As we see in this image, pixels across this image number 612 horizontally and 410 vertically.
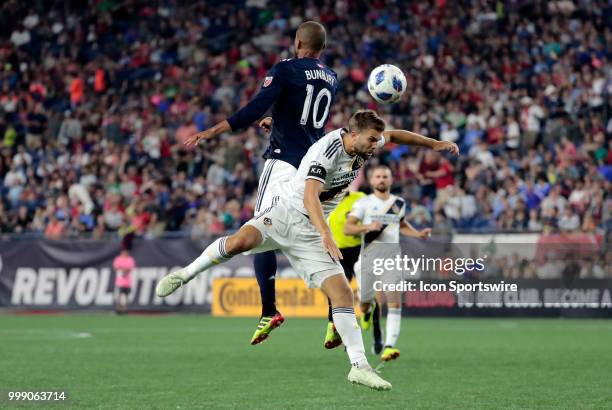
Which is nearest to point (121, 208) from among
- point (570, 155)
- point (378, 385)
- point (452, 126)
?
point (452, 126)

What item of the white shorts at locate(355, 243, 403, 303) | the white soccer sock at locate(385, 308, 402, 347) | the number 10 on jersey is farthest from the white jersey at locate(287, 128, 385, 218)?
A: the white shorts at locate(355, 243, 403, 303)

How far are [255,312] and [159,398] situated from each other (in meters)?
13.8

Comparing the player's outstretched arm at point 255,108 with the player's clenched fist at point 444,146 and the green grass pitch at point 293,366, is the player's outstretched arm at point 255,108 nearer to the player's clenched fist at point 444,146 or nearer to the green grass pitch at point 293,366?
the player's clenched fist at point 444,146

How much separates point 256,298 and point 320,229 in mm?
15040

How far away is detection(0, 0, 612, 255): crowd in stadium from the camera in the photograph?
936 inches

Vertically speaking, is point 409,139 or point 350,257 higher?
point 409,139

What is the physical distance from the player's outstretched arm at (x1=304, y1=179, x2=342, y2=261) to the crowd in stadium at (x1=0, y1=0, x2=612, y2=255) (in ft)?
44.0

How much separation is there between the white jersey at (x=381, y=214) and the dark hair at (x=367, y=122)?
5.74 meters

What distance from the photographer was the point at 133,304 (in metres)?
24.3

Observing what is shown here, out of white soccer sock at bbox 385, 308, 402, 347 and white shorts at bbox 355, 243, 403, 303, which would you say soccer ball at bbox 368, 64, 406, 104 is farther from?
white shorts at bbox 355, 243, 403, 303

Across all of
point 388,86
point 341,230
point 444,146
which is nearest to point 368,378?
point 444,146

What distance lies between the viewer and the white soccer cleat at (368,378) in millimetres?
8359

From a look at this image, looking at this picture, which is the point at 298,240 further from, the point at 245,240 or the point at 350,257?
the point at 350,257

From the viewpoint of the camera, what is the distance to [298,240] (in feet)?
30.6
